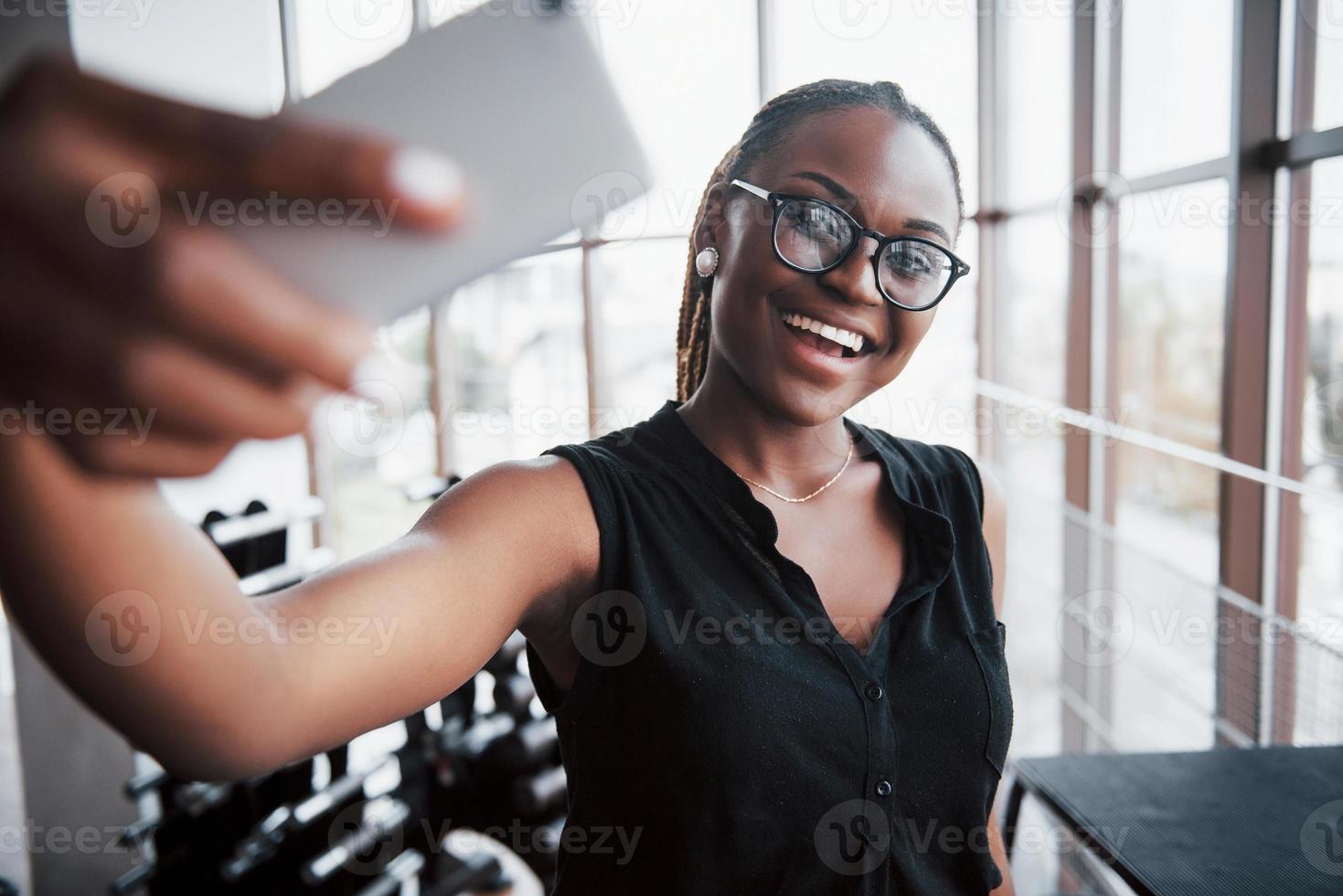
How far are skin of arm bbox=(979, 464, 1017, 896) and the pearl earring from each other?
18.9 inches

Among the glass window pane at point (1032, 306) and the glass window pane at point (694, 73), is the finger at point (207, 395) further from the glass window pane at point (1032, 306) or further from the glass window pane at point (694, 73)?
the glass window pane at point (1032, 306)

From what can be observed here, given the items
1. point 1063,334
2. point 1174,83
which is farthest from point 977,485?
point 1063,334

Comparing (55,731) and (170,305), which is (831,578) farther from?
(55,731)

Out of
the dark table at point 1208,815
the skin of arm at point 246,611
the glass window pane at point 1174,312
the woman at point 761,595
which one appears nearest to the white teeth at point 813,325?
the woman at point 761,595

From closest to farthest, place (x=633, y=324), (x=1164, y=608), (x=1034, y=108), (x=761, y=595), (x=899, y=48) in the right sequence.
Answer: (x=761, y=595) → (x=1164, y=608) → (x=1034, y=108) → (x=899, y=48) → (x=633, y=324)

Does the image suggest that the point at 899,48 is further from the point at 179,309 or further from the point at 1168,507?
the point at 179,309

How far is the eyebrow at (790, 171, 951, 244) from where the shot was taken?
Answer: 3.46 feet

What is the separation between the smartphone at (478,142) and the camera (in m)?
0.36

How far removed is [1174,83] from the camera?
2834 millimetres

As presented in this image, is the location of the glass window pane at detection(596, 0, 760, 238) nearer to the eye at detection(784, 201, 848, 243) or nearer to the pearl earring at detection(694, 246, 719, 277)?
the pearl earring at detection(694, 246, 719, 277)

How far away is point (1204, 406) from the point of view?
9.18 feet

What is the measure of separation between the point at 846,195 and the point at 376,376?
32.0 inches

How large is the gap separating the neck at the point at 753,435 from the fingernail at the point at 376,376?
2.64 ft

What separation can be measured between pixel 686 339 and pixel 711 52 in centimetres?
332
